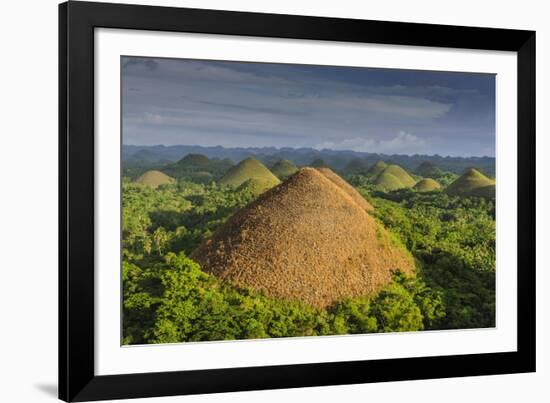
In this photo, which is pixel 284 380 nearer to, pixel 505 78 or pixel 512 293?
pixel 512 293

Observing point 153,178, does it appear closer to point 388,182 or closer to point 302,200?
point 302,200

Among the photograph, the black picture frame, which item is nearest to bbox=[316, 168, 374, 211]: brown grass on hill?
the photograph

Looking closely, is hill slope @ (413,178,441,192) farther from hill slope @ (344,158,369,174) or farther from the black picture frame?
the black picture frame

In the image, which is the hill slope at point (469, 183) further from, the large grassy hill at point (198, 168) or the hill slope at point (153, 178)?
the hill slope at point (153, 178)

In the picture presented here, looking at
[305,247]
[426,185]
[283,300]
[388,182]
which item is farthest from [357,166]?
[283,300]

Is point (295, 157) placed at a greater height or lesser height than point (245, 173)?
greater

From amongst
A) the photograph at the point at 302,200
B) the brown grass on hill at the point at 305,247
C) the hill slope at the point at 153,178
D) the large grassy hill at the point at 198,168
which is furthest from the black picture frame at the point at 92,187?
the large grassy hill at the point at 198,168
